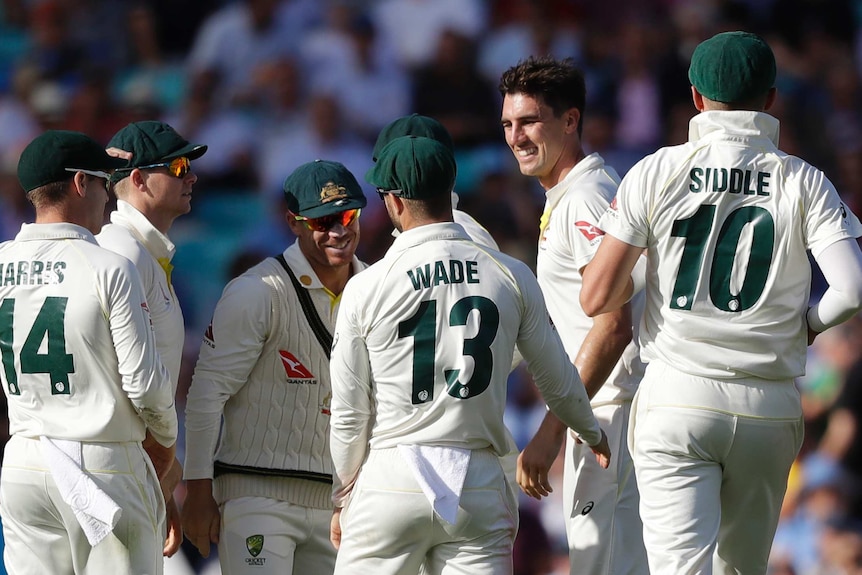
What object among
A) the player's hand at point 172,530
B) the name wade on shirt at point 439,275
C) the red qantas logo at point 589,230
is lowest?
the player's hand at point 172,530

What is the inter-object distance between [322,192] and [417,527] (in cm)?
168

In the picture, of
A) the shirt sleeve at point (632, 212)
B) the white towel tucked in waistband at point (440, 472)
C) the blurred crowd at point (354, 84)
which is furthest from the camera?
the blurred crowd at point (354, 84)

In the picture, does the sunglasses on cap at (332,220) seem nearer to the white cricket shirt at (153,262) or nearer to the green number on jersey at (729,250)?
the white cricket shirt at (153,262)

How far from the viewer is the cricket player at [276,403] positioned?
5148 mm

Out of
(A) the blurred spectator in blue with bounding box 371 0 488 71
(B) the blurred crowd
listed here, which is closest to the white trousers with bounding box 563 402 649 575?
(B) the blurred crowd

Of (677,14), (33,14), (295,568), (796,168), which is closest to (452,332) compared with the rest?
(796,168)

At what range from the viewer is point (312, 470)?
5219mm

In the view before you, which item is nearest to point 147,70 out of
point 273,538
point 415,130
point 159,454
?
point 415,130

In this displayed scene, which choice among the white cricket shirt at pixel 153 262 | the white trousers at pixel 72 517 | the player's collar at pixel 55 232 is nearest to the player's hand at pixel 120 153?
the white cricket shirt at pixel 153 262

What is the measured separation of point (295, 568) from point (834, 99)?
24.0ft

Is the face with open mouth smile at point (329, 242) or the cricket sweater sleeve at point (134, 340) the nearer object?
the cricket sweater sleeve at point (134, 340)

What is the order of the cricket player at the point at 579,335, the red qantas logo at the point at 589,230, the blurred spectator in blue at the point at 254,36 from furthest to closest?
the blurred spectator in blue at the point at 254,36 < the red qantas logo at the point at 589,230 < the cricket player at the point at 579,335

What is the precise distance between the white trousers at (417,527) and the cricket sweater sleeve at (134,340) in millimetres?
846

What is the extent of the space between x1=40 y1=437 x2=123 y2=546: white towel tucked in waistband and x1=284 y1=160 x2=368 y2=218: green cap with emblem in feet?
4.72
